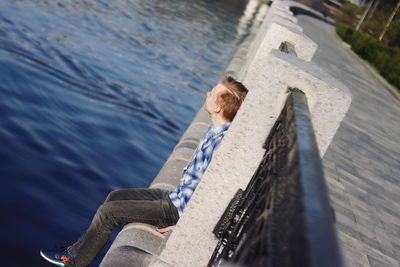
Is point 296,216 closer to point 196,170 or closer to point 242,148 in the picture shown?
point 242,148

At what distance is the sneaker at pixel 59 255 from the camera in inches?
183

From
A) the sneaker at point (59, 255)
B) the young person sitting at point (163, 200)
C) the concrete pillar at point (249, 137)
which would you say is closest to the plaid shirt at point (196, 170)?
the young person sitting at point (163, 200)

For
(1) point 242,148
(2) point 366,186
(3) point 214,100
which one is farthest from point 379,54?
(1) point 242,148

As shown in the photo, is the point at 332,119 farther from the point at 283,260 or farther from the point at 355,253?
the point at 355,253

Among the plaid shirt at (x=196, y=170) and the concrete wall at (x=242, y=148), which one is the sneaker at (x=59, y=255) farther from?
the plaid shirt at (x=196, y=170)

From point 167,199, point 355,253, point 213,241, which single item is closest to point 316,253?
point 213,241

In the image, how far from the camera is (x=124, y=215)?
14.2ft

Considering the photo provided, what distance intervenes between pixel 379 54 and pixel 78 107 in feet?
60.5

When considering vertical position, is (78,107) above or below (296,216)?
below

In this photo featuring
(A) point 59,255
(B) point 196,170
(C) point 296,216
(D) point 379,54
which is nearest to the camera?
(C) point 296,216

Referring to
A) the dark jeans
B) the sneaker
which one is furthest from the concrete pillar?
the sneaker

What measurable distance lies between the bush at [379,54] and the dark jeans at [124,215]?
18.5m

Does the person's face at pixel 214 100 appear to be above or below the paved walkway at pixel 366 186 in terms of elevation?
above

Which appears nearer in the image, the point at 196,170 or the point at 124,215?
the point at 196,170
